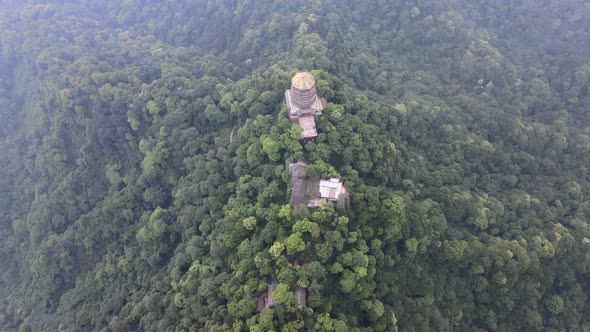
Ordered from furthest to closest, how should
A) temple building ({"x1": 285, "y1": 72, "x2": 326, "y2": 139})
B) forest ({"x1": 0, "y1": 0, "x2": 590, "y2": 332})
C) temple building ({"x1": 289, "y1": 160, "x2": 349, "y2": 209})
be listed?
1. temple building ({"x1": 285, "y1": 72, "x2": 326, "y2": 139})
2. temple building ({"x1": 289, "y1": 160, "x2": 349, "y2": 209})
3. forest ({"x1": 0, "y1": 0, "x2": 590, "y2": 332})

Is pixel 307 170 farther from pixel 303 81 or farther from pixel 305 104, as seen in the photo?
pixel 303 81

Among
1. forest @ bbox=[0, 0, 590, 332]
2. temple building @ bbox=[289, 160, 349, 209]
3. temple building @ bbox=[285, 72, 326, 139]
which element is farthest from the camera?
temple building @ bbox=[285, 72, 326, 139]

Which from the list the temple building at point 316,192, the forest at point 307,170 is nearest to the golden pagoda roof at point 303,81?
the forest at point 307,170


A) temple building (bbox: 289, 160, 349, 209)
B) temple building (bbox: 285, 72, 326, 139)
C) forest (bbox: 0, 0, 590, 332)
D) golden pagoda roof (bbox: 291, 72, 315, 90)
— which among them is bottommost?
forest (bbox: 0, 0, 590, 332)

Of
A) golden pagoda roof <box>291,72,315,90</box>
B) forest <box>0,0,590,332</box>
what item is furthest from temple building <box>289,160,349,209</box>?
golden pagoda roof <box>291,72,315,90</box>

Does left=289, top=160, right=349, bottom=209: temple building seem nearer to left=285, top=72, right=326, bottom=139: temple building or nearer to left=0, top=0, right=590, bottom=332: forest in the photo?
left=0, top=0, right=590, bottom=332: forest

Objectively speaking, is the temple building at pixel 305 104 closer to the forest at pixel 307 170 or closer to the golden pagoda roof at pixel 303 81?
the golden pagoda roof at pixel 303 81
